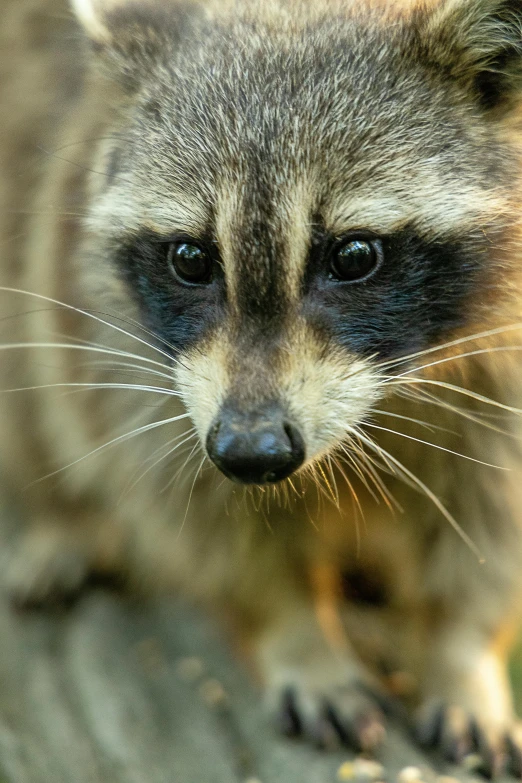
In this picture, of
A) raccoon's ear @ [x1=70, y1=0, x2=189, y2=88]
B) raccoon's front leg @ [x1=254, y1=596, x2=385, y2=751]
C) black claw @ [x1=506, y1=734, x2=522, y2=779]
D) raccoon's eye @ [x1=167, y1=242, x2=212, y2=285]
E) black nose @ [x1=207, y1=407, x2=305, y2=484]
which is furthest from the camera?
raccoon's front leg @ [x1=254, y1=596, x2=385, y2=751]

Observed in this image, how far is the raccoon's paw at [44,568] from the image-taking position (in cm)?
325

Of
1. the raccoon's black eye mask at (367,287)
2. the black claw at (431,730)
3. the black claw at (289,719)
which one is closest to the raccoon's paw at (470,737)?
the black claw at (431,730)

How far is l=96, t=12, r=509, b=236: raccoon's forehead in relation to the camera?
207 centimetres

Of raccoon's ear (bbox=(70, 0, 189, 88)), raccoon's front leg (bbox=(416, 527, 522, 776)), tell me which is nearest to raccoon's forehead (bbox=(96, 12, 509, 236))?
raccoon's ear (bbox=(70, 0, 189, 88))

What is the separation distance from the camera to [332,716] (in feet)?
8.96

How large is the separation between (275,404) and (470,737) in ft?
3.86

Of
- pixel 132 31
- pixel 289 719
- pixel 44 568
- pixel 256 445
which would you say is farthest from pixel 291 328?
pixel 44 568

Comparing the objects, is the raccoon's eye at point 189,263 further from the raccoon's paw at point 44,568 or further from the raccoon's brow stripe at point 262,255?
the raccoon's paw at point 44,568

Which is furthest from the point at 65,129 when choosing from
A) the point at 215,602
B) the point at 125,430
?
the point at 215,602

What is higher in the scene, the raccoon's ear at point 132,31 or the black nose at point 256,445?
the raccoon's ear at point 132,31

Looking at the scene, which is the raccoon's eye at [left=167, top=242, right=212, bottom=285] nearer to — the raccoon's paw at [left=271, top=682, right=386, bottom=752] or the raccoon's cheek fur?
the raccoon's cheek fur

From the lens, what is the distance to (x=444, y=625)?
2.98m

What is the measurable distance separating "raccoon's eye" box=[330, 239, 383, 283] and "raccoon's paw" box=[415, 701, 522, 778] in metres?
1.26

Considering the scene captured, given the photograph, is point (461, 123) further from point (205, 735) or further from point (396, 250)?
point (205, 735)
